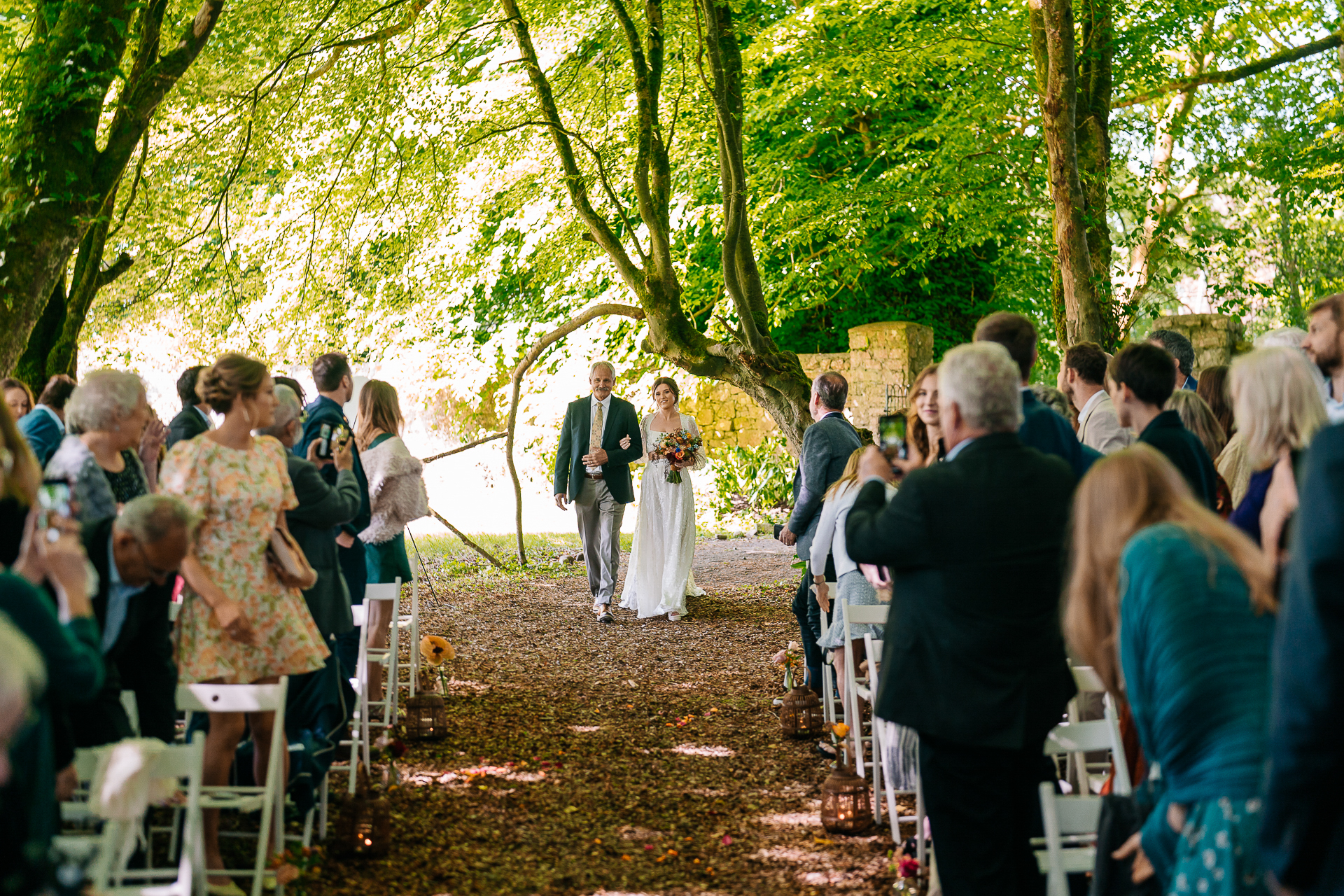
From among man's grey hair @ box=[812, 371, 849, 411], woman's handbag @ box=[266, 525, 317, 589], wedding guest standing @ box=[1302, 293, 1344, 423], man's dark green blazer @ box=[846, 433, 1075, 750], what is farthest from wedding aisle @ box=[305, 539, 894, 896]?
wedding guest standing @ box=[1302, 293, 1344, 423]

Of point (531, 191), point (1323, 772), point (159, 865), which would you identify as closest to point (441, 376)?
point (531, 191)

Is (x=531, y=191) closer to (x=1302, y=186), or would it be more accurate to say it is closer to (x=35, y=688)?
(x=1302, y=186)

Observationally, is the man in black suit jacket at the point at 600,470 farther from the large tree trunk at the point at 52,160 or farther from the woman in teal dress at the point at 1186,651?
the woman in teal dress at the point at 1186,651

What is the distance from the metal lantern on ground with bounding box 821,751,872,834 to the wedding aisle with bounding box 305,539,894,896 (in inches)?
2.3

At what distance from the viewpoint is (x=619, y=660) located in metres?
8.27

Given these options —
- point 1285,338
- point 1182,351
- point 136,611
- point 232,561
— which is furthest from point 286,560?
point 1182,351

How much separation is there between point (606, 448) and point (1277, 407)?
6.95 metres

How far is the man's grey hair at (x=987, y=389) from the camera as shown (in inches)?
120

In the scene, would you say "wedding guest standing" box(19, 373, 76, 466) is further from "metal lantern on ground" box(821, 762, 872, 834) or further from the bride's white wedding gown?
the bride's white wedding gown

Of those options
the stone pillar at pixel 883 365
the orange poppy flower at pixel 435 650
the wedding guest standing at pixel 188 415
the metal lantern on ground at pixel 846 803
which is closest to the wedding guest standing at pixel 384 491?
the orange poppy flower at pixel 435 650

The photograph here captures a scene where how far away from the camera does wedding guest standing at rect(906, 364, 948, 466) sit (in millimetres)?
4188

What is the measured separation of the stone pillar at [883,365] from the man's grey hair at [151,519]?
31.4 feet

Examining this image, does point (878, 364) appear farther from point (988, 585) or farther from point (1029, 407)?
point (988, 585)

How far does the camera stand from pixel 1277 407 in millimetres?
3285
